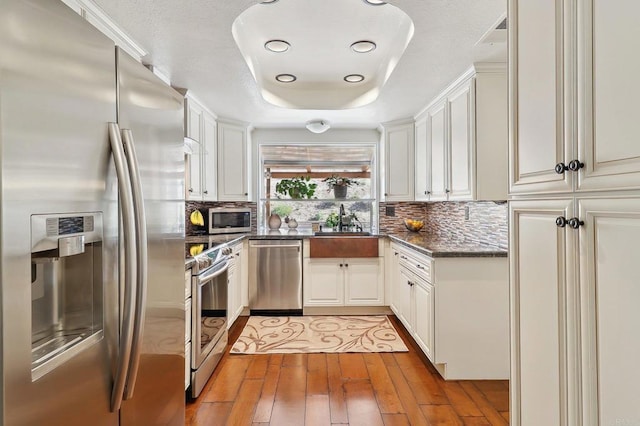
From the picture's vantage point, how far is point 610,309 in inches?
31.2

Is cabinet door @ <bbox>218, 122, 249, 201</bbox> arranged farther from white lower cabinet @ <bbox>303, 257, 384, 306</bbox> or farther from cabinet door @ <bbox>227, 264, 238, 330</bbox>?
white lower cabinet @ <bbox>303, 257, 384, 306</bbox>

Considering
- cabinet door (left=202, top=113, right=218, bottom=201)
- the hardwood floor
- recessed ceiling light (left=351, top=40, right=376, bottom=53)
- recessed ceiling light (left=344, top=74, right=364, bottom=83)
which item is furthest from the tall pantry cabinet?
cabinet door (left=202, top=113, right=218, bottom=201)

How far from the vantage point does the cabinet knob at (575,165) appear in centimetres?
86

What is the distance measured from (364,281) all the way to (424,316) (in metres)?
1.29

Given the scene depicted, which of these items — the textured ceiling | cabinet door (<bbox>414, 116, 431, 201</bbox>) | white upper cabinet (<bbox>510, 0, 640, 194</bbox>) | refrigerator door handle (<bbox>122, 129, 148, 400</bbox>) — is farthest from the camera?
cabinet door (<bbox>414, 116, 431, 201</bbox>)

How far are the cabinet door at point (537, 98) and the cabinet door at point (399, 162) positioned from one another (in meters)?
2.94

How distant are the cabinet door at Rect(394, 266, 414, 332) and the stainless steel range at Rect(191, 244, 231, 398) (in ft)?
5.23

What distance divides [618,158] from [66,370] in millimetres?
1294

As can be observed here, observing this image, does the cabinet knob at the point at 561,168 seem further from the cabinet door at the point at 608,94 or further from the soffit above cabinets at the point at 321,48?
the soffit above cabinets at the point at 321,48

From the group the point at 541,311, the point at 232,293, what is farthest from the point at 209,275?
the point at 541,311

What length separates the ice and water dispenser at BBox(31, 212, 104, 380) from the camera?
2.38 feet

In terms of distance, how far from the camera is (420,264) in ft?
9.31

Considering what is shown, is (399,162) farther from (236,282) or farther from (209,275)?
(209,275)

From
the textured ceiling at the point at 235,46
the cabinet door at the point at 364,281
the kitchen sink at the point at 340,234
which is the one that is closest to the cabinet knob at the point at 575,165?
the textured ceiling at the point at 235,46
